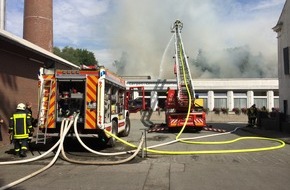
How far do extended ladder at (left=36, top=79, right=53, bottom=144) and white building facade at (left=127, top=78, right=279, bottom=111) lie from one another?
3491 centimetres

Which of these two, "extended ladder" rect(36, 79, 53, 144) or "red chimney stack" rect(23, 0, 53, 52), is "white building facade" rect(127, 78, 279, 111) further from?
"extended ladder" rect(36, 79, 53, 144)

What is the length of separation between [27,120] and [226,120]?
91.8ft

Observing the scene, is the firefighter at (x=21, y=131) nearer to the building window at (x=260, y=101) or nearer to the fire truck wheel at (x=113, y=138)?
the fire truck wheel at (x=113, y=138)

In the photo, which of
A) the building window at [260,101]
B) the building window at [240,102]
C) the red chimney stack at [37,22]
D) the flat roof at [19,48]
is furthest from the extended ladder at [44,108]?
the building window at [260,101]

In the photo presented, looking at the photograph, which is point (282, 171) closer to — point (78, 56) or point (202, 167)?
point (202, 167)

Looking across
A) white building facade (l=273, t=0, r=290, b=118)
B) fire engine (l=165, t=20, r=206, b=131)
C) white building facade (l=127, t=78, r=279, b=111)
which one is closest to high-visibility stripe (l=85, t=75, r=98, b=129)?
fire engine (l=165, t=20, r=206, b=131)

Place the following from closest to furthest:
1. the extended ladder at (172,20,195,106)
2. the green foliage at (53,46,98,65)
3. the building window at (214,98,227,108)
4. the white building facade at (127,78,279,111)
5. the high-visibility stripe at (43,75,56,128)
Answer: the high-visibility stripe at (43,75,56,128) → the extended ladder at (172,20,195,106) → the white building facade at (127,78,279,111) → the building window at (214,98,227,108) → the green foliage at (53,46,98,65)

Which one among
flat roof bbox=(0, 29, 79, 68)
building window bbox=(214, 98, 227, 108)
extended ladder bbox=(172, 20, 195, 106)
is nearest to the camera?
flat roof bbox=(0, 29, 79, 68)

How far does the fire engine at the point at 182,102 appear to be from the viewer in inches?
781

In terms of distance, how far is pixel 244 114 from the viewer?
3706 centimetres

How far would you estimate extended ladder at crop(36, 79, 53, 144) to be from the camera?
38.5 ft

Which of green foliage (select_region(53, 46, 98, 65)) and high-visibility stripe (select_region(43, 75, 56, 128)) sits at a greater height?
green foliage (select_region(53, 46, 98, 65))

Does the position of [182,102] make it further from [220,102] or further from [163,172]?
[220,102]

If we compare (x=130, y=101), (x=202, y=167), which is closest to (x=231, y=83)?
(x=130, y=101)
